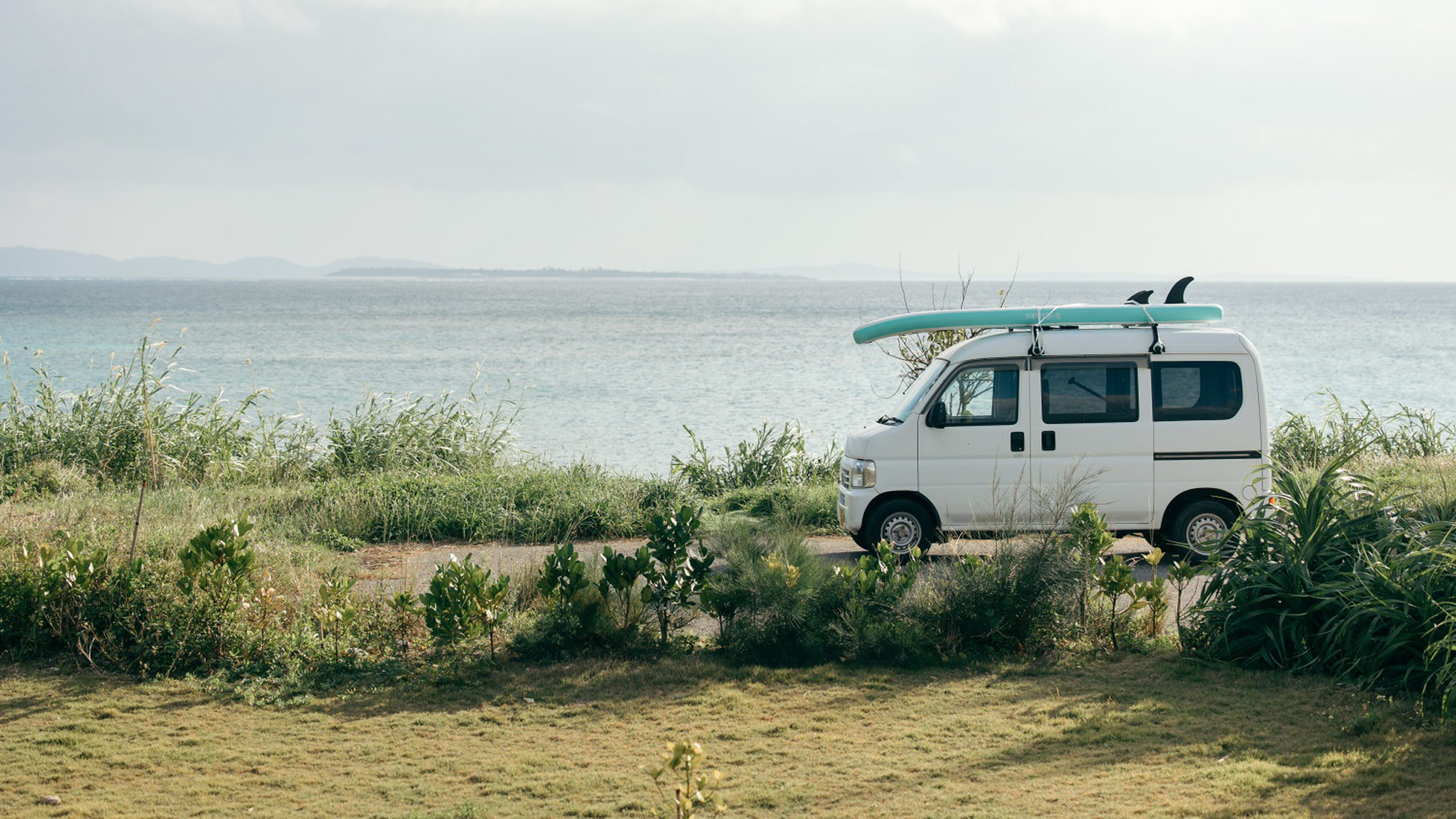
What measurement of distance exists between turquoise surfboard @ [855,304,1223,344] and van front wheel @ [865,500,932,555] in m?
1.66

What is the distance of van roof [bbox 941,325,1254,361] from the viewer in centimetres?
980

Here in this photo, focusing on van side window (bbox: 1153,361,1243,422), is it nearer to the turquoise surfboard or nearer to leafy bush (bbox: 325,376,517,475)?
the turquoise surfboard

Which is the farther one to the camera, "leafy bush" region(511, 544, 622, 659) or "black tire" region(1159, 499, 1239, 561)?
"black tire" region(1159, 499, 1239, 561)

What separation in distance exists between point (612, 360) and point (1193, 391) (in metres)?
40.5

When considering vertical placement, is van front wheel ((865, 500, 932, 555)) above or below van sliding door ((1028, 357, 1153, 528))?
below

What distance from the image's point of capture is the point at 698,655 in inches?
265

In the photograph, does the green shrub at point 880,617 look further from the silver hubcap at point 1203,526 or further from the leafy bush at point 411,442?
the leafy bush at point 411,442

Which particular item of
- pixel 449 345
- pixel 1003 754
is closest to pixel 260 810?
pixel 1003 754

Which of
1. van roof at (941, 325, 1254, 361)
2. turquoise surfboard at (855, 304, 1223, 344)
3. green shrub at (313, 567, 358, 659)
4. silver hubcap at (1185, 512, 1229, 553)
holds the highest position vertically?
turquoise surfboard at (855, 304, 1223, 344)

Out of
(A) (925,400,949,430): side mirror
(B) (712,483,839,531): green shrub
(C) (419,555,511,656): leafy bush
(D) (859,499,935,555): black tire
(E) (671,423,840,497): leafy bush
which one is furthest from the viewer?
(E) (671,423,840,497): leafy bush

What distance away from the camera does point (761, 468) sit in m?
15.0

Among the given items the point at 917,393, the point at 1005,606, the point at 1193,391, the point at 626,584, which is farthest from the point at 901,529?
the point at 626,584

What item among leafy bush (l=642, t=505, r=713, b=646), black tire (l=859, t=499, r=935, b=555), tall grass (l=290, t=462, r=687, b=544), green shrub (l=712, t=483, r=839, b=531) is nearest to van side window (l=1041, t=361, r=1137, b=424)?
black tire (l=859, t=499, r=935, b=555)

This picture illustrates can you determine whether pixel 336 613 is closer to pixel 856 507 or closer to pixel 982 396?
pixel 856 507
